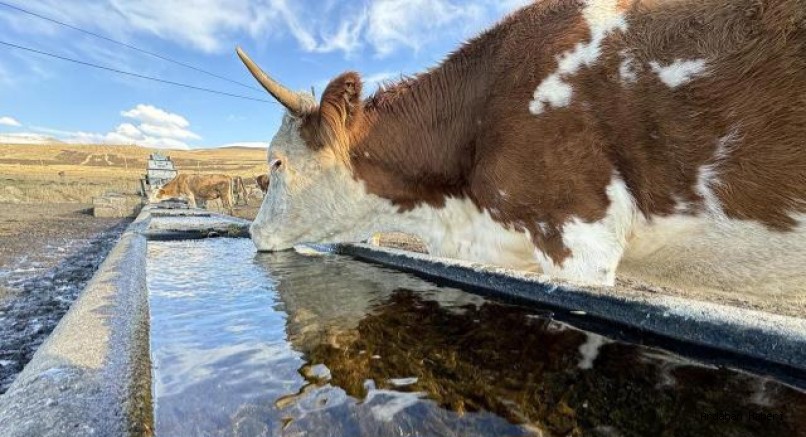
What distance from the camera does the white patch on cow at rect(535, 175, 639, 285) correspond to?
2514mm

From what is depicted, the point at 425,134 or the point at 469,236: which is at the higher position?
the point at 425,134

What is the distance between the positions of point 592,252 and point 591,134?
1.99 ft

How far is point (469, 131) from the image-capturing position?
10.5ft

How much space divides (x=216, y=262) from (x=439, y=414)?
146 inches

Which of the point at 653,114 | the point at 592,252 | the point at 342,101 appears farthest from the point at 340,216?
the point at 653,114

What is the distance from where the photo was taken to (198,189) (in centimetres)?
2597

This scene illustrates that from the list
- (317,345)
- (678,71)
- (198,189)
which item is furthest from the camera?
(198,189)

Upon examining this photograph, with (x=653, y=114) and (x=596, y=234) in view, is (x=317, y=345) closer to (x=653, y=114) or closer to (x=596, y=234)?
(x=596, y=234)

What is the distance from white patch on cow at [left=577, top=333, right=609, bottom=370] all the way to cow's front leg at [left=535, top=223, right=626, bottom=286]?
0.89 m

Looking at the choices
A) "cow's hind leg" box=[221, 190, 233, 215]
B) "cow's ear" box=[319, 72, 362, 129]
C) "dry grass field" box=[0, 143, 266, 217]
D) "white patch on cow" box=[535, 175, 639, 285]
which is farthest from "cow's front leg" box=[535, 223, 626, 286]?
"dry grass field" box=[0, 143, 266, 217]

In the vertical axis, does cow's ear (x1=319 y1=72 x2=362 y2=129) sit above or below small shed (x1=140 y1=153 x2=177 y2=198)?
above

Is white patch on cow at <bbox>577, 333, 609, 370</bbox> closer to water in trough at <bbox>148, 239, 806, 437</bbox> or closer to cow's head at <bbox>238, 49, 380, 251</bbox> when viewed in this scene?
water in trough at <bbox>148, 239, 806, 437</bbox>

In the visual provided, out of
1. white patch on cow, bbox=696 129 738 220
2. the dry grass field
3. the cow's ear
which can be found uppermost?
the cow's ear

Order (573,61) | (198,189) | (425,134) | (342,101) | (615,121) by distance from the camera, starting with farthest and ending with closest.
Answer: (198,189) → (342,101) → (425,134) → (573,61) → (615,121)
